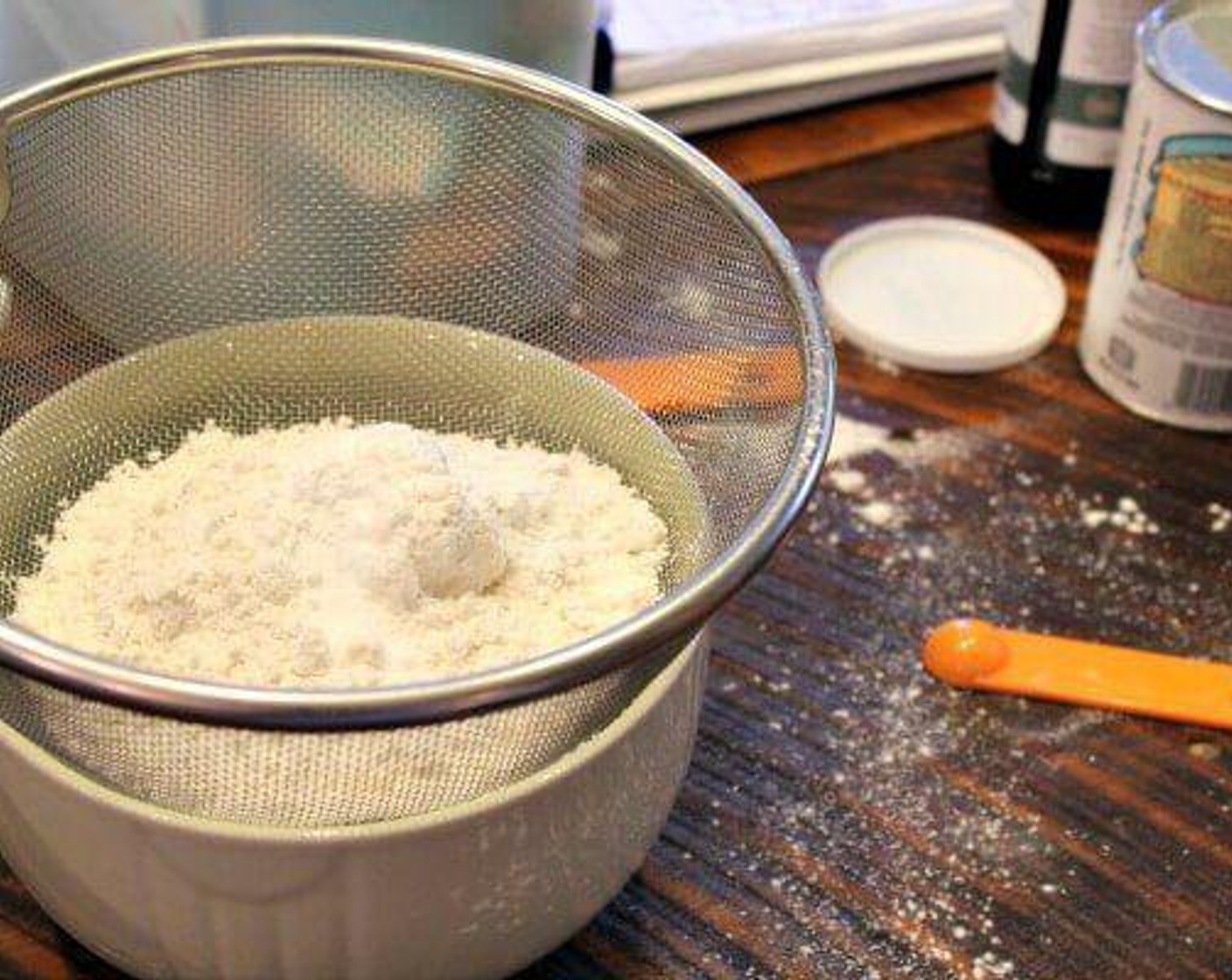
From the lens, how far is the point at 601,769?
1.69 ft

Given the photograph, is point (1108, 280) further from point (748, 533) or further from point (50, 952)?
point (50, 952)

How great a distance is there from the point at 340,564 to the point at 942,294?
17.7 inches

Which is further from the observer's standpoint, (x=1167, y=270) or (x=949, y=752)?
(x=1167, y=270)

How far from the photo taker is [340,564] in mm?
560

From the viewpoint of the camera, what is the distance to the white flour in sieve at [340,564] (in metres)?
0.54

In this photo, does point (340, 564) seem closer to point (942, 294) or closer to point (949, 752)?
point (949, 752)

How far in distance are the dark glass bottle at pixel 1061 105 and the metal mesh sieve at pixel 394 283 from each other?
29 cm

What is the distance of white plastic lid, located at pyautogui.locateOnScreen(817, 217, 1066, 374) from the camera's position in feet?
2.86

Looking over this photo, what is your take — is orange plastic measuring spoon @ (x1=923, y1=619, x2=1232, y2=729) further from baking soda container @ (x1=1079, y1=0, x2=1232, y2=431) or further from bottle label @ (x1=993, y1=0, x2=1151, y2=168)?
bottle label @ (x1=993, y1=0, x2=1151, y2=168)

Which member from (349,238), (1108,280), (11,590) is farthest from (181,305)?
(1108,280)

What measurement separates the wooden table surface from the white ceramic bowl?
0.06 meters

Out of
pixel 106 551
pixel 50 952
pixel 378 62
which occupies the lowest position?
pixel 50 952

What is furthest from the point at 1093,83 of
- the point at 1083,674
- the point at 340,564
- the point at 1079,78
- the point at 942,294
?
the point at 340,564

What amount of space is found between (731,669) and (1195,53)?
12.9 inches
